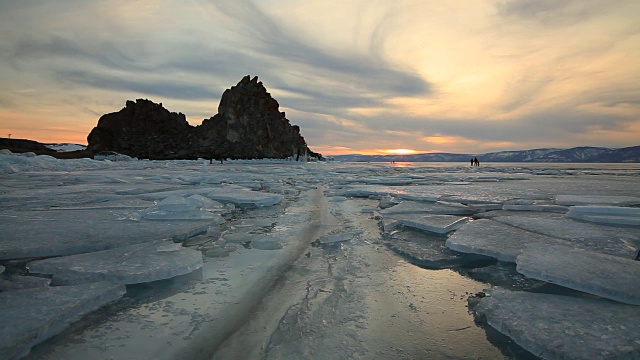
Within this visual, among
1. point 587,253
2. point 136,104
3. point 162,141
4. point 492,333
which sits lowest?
point 492,333

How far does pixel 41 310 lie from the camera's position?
1664mm

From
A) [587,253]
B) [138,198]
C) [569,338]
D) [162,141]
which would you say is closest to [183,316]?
[569,338]

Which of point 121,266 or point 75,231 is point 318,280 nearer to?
point 121,266

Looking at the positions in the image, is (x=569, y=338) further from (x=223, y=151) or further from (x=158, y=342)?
(x=223, y=151)

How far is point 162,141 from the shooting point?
86125mm

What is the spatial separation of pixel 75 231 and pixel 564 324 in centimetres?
431

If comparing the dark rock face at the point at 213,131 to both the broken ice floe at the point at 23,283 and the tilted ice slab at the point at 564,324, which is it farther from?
the tilted ice slab at the point at 564,324

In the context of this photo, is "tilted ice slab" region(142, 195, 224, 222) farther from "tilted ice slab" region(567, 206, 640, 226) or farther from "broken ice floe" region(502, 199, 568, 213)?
"tilted ice slab" region(567, 206, 640, 226)

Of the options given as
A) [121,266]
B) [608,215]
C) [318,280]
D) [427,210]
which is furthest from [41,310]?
[608,215]

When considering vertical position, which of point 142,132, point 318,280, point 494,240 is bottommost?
point 318,280

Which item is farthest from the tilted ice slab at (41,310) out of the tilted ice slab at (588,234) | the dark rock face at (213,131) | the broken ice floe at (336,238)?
the dark rock face at (213,131)

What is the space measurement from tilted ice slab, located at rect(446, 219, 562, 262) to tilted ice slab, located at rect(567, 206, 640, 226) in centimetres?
149

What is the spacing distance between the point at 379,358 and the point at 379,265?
1.32 meters

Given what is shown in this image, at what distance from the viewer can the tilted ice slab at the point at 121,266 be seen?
7.14 ft
